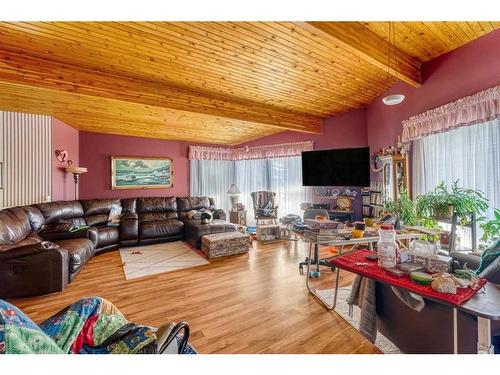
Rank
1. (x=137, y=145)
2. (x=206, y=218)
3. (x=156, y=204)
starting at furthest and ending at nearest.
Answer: (x=137, y=145)
(x=156, y=204)
(x=206, y=218)

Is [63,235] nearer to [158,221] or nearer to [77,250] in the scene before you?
[77,250]

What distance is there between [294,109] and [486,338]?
4151 mm

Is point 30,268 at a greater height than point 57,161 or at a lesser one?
lesser

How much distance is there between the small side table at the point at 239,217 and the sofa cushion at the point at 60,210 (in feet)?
10.5

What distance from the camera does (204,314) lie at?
2.12 m

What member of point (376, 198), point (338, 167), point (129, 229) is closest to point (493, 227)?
point (376, 198)

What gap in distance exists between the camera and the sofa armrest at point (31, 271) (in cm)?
238

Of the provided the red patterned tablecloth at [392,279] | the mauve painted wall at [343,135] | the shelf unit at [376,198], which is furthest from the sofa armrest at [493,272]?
the mauve painted wall at [343,135]

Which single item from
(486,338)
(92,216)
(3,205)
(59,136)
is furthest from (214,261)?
(59,136)

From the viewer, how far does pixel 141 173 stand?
5410 mm

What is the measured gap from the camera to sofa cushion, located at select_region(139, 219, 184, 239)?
4395 mm

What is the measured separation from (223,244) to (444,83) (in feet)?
13.0

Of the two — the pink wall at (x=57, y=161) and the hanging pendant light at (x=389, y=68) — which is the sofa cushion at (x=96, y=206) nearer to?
the pink wall at (x=57, y=161)

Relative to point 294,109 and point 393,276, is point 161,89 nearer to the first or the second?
point 294,109
